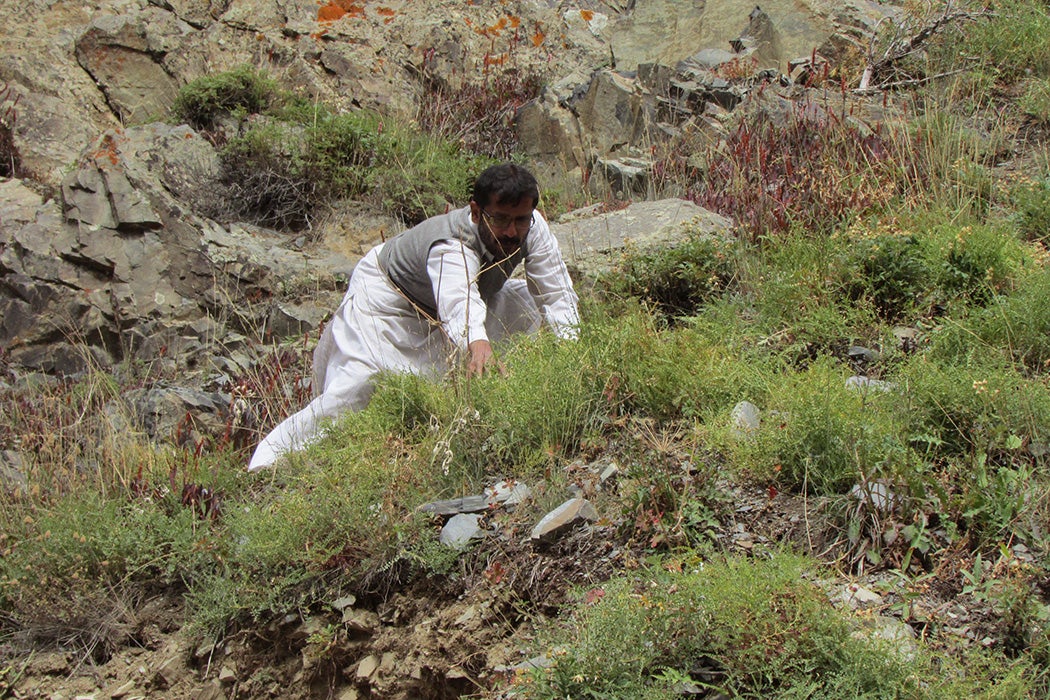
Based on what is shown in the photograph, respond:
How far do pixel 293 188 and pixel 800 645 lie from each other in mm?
7017

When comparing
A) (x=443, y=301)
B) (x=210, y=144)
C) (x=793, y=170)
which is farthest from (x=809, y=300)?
(x=210, y=144)

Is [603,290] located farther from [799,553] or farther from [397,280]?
[799,553]

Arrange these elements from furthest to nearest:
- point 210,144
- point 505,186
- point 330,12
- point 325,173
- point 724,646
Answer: point 330,12, point 210,144, point 325,173, point 505,186, point 724,646

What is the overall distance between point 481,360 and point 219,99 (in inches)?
234

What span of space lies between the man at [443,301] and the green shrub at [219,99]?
4.61 meters

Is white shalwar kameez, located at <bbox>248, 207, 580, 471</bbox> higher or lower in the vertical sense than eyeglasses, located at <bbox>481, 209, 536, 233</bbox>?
lower

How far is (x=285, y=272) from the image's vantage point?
27.1ft

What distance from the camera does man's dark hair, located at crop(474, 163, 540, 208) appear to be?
16.6ft

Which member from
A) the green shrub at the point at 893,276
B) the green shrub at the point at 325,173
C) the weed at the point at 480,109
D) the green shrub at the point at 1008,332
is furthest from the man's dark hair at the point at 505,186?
the weed at the point at 480,109

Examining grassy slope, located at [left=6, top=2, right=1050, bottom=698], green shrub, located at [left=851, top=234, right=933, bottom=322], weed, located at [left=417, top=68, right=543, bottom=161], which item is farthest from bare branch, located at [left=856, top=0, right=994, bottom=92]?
green shrub, located at [left=851, top=234, right=933, bottom=322]

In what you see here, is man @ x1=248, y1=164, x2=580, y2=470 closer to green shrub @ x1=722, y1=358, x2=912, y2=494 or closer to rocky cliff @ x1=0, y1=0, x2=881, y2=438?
green shrub @ x1=722, y1=358, x2=912, y2=494

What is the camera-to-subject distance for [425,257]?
5320 mm

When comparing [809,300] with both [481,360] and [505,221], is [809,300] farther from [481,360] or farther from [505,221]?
[481,360]

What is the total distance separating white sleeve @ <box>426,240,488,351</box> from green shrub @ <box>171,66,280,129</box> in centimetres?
510
